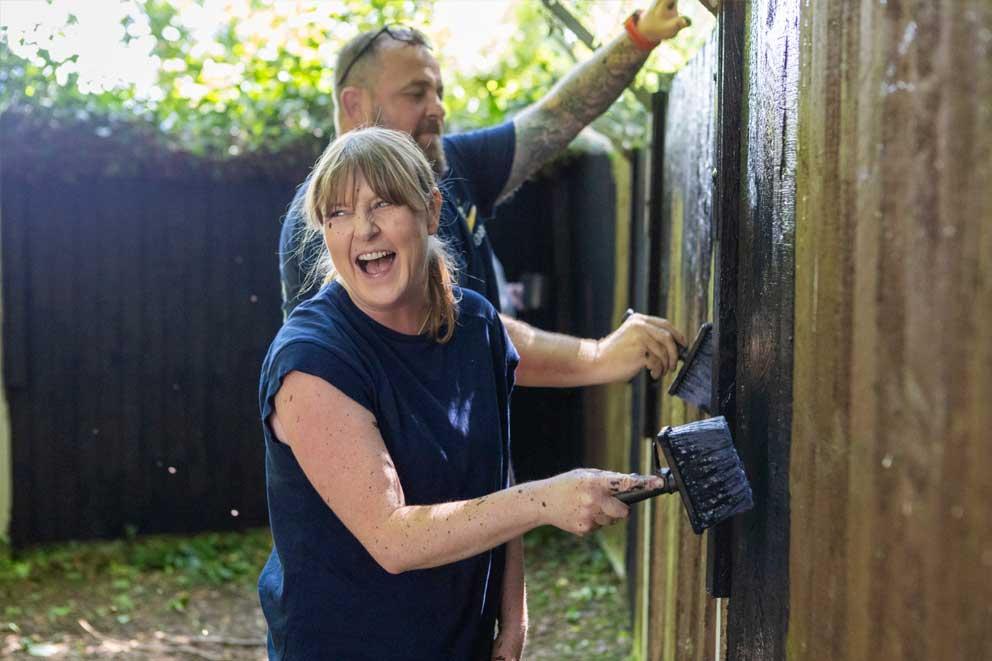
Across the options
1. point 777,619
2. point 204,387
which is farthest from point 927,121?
point 204,387

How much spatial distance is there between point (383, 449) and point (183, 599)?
4.36 meters

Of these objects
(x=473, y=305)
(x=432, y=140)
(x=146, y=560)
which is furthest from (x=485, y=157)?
(x=146, y=560)

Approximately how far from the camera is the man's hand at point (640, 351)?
2512 millimetres

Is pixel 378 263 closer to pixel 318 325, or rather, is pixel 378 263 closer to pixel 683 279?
pixel 318 325

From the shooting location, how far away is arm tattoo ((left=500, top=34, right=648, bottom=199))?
10.3 ft

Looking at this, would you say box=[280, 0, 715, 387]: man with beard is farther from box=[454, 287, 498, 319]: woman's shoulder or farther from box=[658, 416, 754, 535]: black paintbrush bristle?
box=[658, 416, 754, 535]: black paintbrush bristle

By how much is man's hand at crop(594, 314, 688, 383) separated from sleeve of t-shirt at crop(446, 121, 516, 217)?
102cm

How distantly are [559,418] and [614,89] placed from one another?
427 cm

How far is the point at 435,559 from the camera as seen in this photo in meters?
1.83

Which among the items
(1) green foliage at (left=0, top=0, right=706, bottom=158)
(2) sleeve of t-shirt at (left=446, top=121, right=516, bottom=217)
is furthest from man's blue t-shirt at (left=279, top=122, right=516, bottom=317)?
(1) green foliage at (left=0, top=0, right=706, bottom=158)

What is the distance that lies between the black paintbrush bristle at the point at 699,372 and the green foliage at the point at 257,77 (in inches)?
110

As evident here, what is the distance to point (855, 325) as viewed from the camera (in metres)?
1.34

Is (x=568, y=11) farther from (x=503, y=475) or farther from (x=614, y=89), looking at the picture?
(x=503, y=475)

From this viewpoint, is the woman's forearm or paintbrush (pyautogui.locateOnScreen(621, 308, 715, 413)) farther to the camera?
paintbrush (pyautogui.locateOnScreen(621, 308, 715, 413))
